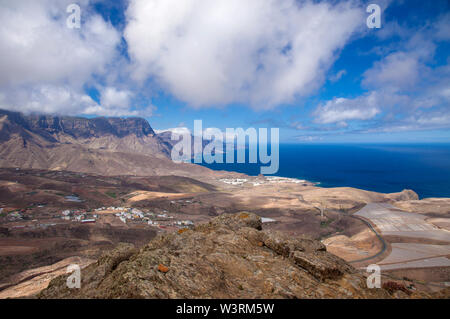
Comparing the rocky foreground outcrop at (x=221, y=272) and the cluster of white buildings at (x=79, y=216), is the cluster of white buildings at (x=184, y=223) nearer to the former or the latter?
the cluster of white buildings at (x=79, y=216)

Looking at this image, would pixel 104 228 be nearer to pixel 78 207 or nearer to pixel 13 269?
pixel 13 269

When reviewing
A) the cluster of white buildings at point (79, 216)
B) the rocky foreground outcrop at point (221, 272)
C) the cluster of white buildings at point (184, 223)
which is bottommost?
the cluster of white buildings at point (184, 223)

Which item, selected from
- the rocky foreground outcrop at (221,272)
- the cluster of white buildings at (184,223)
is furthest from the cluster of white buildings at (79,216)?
the rocky foreground outcrop at (221,272)

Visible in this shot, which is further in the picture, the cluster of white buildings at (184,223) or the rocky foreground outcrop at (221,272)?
the cluster of white buildings at (184,223)

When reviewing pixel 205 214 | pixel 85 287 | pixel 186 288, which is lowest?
pixel 205 214

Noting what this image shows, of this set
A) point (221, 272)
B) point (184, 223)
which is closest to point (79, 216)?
point (184, 223)

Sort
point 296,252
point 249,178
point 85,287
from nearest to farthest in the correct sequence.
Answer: point 85,287 < point 296,252 < point 249,178

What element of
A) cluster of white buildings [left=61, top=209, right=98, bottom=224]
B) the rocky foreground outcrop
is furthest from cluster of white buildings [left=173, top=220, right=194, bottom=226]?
the rocky foreground outcrop

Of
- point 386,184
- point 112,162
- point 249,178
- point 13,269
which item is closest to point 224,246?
point 13,269

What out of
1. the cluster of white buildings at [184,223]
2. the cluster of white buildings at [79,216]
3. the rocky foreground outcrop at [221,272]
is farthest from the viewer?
the cluster of white buildings at [184,223]
